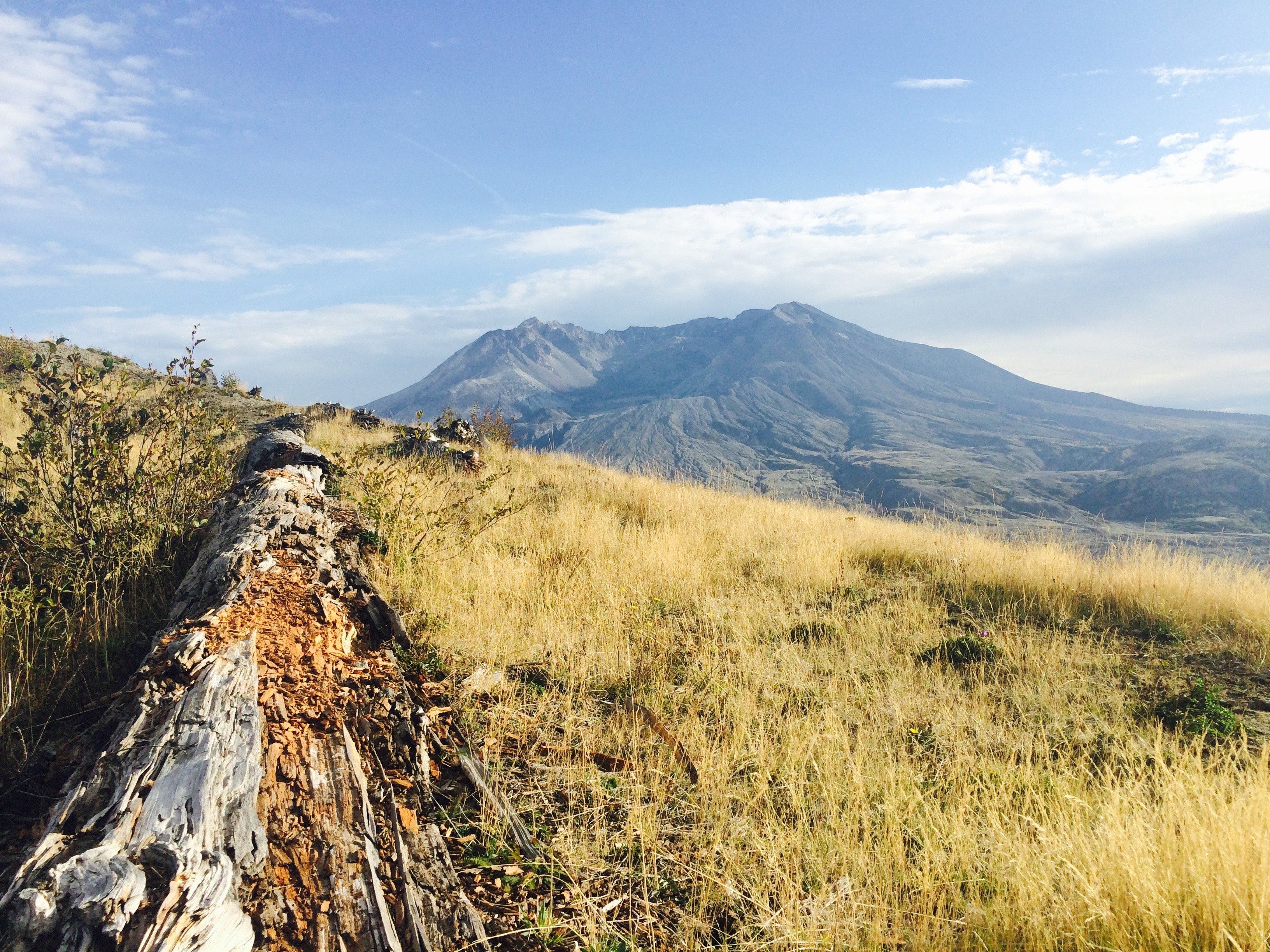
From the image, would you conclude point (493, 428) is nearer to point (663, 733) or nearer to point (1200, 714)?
point (663, 733)

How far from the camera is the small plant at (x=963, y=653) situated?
5277mm

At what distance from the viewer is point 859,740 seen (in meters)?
3.64

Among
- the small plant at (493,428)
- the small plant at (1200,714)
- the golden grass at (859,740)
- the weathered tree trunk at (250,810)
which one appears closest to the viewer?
the weathered tree trunk at (250,810)

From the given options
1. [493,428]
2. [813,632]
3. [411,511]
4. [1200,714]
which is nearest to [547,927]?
[813,632]

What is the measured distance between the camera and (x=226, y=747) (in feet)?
7.10

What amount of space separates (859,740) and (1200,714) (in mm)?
2785

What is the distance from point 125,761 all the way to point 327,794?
0.66m

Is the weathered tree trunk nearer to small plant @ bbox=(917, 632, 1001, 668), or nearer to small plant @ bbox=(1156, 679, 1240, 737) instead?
small plant @ bbox=(917, 632, 1001, 668)

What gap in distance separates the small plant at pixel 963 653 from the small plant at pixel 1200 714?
113 centimetres

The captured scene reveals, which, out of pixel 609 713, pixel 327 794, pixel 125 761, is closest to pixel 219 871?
pixel 327 794

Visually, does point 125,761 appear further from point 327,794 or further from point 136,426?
point 136,426

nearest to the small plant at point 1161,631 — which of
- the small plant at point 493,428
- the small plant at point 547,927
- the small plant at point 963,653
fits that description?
the small plant at point 963,653

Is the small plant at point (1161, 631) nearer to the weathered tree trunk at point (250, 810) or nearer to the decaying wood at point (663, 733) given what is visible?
the decaying wood at point (663, 733)

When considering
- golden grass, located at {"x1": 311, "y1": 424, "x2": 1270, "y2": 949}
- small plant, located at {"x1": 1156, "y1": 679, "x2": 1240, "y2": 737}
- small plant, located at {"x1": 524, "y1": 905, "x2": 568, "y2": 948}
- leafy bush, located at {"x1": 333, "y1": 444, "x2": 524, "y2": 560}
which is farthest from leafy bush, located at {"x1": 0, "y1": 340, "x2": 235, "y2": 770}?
small plant, located at {"x1": 1156, "y1": 679, "x2": 1240, "y2": 737}
